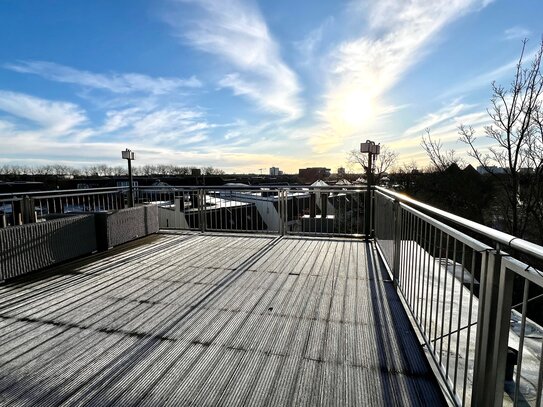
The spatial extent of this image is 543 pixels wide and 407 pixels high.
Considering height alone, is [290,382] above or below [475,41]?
below

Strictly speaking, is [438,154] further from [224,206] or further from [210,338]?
[210,338]

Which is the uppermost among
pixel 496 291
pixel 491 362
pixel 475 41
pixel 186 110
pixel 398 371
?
pixel 475 41

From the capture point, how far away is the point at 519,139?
1238 cm

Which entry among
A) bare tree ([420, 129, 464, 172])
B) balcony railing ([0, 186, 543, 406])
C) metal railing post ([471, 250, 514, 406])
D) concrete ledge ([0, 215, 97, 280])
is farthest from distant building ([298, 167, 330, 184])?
metal railing post ([471, 250, 514, 406])

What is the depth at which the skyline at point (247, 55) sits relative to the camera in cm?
600

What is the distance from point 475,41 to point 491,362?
410 inches

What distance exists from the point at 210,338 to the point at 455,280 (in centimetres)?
229

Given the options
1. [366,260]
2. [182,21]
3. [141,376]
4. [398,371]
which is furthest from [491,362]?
[182,21]

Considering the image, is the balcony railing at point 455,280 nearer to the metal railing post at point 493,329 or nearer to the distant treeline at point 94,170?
the metal railing post at point 493,329

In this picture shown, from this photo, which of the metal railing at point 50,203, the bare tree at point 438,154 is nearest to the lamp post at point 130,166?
the metal railing at point 50,203

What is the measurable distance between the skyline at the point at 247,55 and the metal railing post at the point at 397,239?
3.58 m

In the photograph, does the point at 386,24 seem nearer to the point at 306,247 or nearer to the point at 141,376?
the point at 306,247

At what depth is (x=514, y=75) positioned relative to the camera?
11938 mm

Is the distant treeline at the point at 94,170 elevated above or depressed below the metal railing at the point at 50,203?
above
